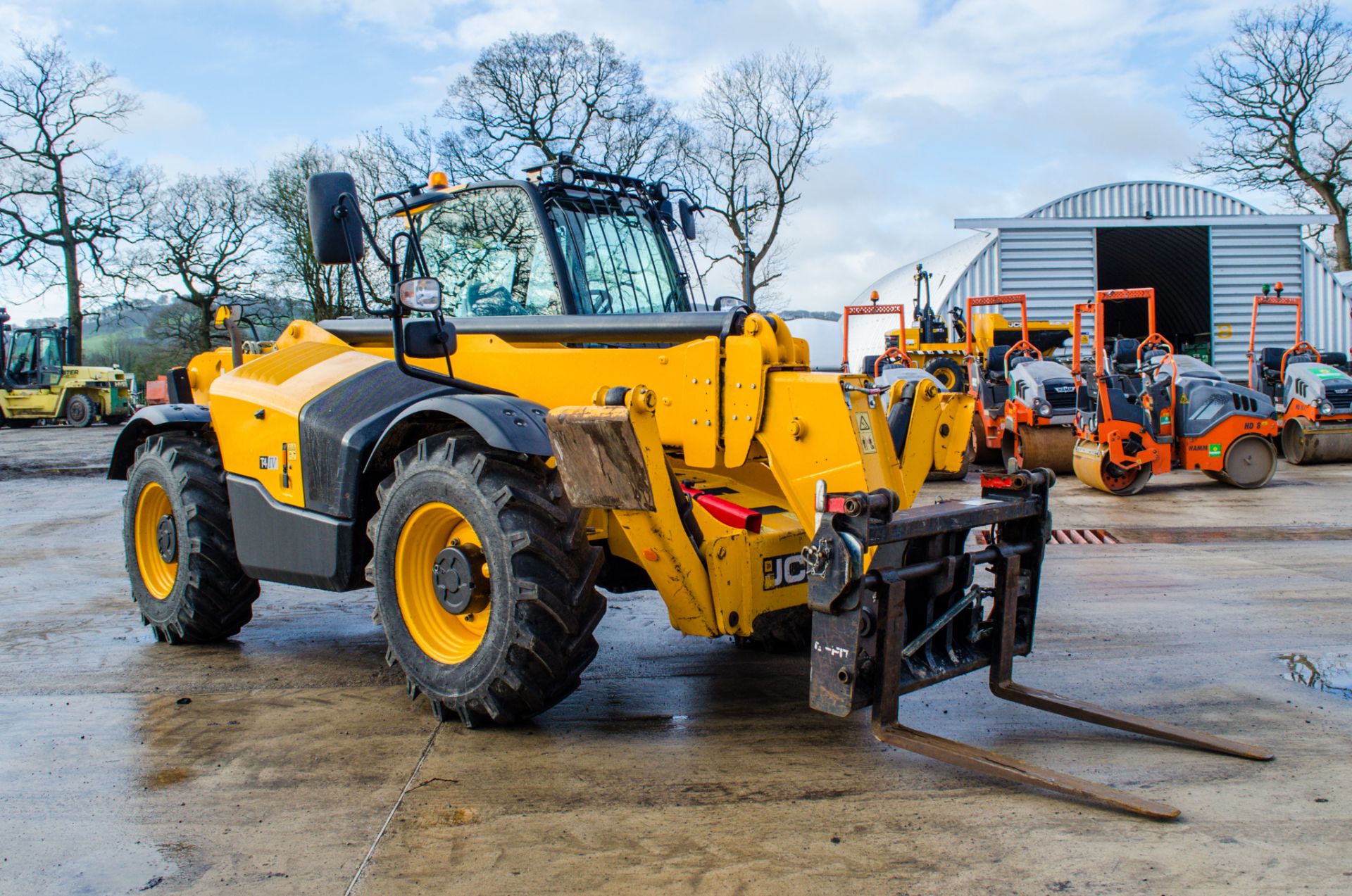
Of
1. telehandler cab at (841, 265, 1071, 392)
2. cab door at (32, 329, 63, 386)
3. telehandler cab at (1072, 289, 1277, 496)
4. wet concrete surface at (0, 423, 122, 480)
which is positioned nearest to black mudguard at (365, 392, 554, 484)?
telehandler cab at (1072, 289, 1277, 496)

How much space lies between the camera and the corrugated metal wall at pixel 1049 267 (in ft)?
77.9

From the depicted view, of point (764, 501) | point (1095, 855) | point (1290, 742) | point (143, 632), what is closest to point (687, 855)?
point (1095, 855)

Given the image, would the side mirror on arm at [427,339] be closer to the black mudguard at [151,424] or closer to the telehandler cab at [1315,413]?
the black mudguard at [151,424]

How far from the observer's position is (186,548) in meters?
5.75

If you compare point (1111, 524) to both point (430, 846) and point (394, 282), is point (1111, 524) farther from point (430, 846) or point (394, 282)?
point (430, 846)

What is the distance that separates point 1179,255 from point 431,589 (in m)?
26.2

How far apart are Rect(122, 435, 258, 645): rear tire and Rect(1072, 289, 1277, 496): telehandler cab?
911cm

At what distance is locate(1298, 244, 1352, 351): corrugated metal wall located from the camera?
81.1 feet

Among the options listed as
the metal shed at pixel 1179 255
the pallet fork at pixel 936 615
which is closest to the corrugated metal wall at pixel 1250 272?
the metal shed at pixel 1179 255

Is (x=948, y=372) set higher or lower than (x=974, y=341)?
lower

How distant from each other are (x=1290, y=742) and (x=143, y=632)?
19.4 ft

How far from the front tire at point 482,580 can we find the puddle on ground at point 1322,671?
3305mm

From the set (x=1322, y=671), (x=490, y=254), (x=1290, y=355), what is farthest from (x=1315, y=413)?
(x=490, y=254)

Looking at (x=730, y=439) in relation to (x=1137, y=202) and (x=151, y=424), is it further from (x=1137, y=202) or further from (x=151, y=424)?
(x=1137, y=202)
